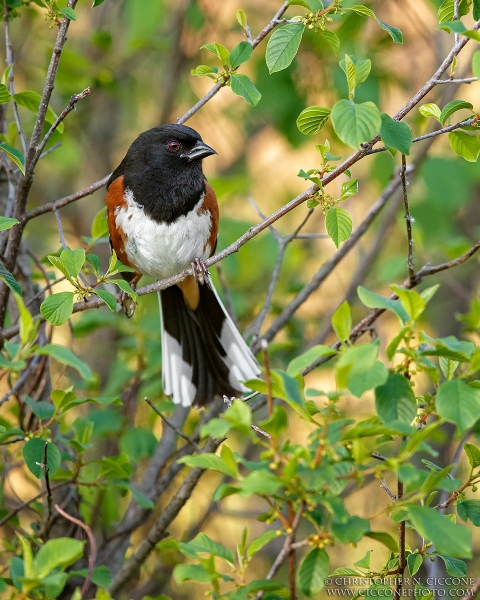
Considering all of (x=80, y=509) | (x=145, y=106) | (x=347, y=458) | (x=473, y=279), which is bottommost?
(x=473, y=279)

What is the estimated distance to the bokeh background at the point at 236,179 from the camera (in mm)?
3244

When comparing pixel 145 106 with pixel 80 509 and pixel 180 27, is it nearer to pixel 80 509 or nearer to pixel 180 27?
pixel 180 27

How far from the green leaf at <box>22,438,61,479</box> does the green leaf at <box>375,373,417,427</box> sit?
37.9 inches

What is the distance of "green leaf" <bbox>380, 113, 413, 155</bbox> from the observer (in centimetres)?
144

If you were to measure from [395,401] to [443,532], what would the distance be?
217 millimetres

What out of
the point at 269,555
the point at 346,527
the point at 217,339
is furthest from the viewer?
the point at 269,555

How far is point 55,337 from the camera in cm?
457

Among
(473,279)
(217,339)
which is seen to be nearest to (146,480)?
(217,339)

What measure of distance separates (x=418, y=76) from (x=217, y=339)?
2.89 metres

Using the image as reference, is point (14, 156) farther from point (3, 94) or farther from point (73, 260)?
point (73, 260)

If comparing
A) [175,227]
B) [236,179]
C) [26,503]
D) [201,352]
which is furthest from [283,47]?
[236,179]

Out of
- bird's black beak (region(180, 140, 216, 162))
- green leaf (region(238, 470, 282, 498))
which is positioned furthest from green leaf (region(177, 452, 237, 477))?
bird's black beak (region(180, 140, 216, 162))

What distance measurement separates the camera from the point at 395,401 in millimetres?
1224

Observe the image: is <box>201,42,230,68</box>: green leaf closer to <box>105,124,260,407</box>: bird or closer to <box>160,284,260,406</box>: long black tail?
<box>105,124,260,407</box>: bird
